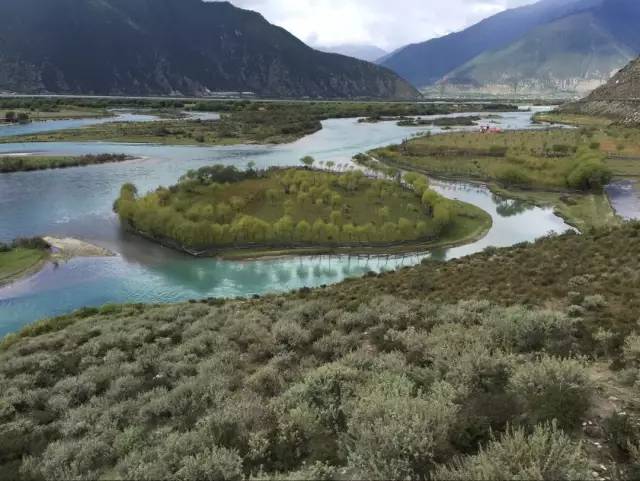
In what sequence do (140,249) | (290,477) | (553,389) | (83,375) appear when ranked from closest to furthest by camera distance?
(290,477) → (553,389) → (83,375) → (140,249)

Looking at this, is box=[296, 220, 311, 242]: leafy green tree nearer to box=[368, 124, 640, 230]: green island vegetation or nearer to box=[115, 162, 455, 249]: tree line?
box=[115, 162, 455, 249]: tree line

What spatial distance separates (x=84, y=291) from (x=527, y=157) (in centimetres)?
9482

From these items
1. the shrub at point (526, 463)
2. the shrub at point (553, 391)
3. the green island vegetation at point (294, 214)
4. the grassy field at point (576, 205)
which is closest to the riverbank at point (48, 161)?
the green island vegetation at point (294, 214)

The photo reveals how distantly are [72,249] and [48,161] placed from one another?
62.5 m

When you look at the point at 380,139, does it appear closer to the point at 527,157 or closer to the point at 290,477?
the point at 527,157

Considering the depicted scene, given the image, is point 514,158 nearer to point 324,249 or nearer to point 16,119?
point 324,249

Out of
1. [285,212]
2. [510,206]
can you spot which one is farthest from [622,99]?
[285,212]

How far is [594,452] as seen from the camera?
311 inches

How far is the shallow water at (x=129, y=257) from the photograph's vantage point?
4206 centimetres

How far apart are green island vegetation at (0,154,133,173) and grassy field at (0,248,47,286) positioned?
58.4 metres

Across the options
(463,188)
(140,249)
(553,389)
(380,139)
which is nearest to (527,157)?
(463,188)

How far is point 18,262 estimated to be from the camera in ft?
155

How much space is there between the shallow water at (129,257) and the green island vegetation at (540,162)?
17.7 ft

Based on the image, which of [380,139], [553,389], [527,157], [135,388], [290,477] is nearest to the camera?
[290,477]
